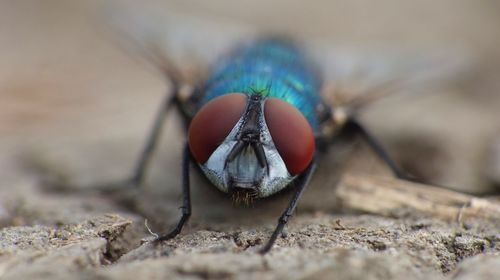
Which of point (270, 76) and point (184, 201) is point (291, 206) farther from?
point (270, 76)

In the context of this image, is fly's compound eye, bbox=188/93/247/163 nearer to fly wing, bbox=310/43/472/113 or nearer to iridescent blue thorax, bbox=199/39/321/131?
iridescent blue thorax, bbox=199/39/321/131

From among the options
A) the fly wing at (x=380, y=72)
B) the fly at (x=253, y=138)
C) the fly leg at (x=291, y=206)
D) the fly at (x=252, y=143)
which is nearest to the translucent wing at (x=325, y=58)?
the fly wing at (x=380, y=72)

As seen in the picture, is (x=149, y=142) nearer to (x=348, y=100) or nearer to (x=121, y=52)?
(x=348, y=100)

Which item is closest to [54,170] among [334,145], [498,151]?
[334,145]

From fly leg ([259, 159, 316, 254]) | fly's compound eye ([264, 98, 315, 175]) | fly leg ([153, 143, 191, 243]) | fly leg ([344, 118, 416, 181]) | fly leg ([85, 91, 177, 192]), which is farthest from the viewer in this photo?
fly leg ([85, 91, 177, 192])

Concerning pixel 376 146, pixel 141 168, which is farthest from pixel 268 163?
pixel 141 168

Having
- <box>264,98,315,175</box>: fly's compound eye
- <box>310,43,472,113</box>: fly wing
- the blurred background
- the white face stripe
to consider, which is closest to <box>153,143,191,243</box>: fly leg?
the white face stripe

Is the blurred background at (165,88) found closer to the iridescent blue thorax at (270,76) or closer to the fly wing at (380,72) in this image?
the fly wing at (380,72)
